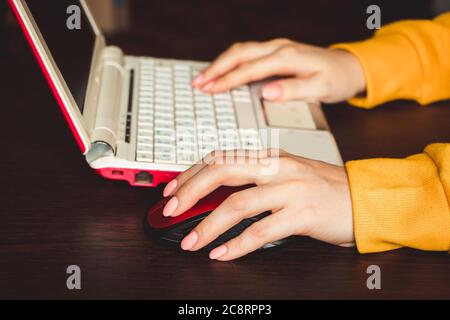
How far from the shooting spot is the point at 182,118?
0.90m

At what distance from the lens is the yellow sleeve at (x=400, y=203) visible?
2.35 feet

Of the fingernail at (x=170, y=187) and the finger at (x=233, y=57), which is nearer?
the fingernail at (x=170, y=187)

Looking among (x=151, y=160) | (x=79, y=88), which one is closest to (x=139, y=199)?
(x=151, y=160)

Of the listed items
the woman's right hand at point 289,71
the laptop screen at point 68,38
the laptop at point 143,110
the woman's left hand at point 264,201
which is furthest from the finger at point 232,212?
the woman's right hand at point 289,71

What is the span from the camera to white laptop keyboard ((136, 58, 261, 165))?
31.6 inches

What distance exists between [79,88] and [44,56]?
0.10 m

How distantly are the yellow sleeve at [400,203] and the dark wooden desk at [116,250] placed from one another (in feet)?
0.07

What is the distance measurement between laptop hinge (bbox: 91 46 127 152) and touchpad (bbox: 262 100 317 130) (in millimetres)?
225

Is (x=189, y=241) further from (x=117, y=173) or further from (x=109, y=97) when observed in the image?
(x=109, y=97)

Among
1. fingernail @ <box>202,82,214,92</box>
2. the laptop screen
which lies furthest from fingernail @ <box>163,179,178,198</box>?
fingernail @ <box>202,82,214,92</box>

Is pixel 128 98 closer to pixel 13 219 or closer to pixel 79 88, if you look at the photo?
pixel 79 88

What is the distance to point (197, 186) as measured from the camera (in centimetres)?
70

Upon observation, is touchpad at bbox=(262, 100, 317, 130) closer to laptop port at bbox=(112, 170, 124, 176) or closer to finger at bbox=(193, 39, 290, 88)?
finger at bbox=(193, 39, 290, 88)

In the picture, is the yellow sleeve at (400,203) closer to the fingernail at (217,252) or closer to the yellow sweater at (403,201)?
the yellow sweater at (403,201)
